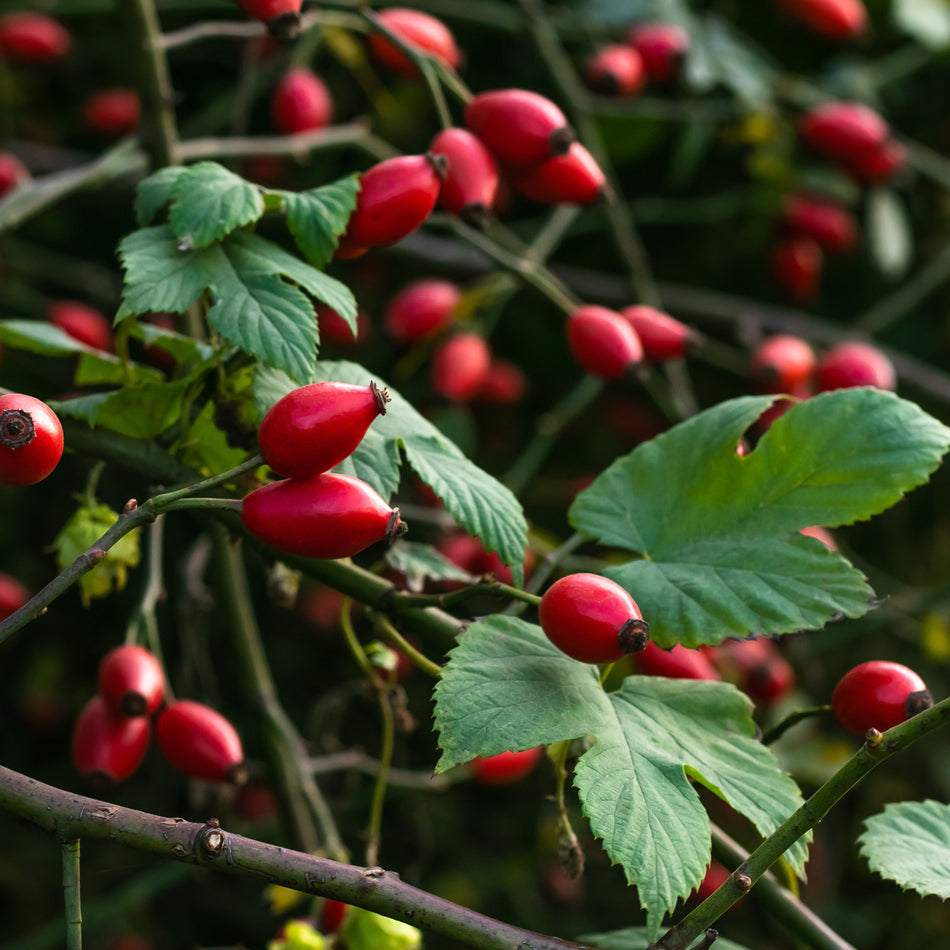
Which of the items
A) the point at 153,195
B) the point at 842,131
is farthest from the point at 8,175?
the point at 842,131

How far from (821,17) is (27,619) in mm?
2267

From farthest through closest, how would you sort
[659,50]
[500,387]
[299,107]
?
[500,387]
[659,50]
[299,107]

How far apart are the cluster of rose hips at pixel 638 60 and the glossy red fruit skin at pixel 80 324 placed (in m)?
1.07

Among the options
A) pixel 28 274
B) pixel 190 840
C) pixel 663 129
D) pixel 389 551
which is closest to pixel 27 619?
pixel 190 840

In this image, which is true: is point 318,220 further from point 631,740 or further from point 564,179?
point 631,740

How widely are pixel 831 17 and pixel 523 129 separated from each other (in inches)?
56.4

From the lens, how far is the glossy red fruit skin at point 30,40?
6.89 ft

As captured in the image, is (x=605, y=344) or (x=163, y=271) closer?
(x=163, y=271)

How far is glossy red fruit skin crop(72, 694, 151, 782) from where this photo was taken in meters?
1.21

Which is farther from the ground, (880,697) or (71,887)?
(71,887)

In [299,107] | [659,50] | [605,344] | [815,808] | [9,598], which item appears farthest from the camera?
[659,50]

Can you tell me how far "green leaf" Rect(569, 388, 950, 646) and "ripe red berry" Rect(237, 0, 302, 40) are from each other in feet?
2.01

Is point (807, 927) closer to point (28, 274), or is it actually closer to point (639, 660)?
point (639, 660)

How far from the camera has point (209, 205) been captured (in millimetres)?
961
